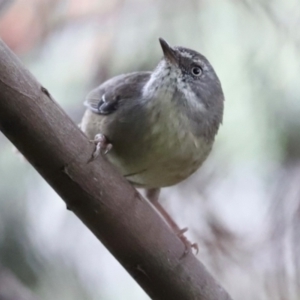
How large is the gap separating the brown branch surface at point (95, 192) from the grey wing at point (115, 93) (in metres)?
0.68

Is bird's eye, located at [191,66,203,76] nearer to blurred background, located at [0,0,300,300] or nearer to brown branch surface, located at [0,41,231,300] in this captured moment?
blurred background, located at [0,0,300,300]

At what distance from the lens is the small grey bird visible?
211 centimetres

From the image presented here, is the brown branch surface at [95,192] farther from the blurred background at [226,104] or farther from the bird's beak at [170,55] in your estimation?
the blurred background at [226,104]

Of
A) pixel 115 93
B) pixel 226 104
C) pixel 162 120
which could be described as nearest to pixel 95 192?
pixel 162 120

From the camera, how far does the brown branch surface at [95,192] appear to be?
141 cm

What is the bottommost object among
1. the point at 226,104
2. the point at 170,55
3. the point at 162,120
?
the point at 226,104

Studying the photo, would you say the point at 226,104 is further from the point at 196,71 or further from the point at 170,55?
the point at 170,55

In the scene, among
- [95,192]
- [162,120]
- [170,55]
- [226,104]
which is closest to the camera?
[95,192]

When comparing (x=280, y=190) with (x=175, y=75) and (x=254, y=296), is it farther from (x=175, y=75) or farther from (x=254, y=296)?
(x=175, y=75)

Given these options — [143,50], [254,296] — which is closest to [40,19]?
[143,50]

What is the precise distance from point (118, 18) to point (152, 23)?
191 mm

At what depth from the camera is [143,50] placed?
2809mm

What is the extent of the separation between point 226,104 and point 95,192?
4.70 ft

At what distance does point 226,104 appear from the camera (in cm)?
282
